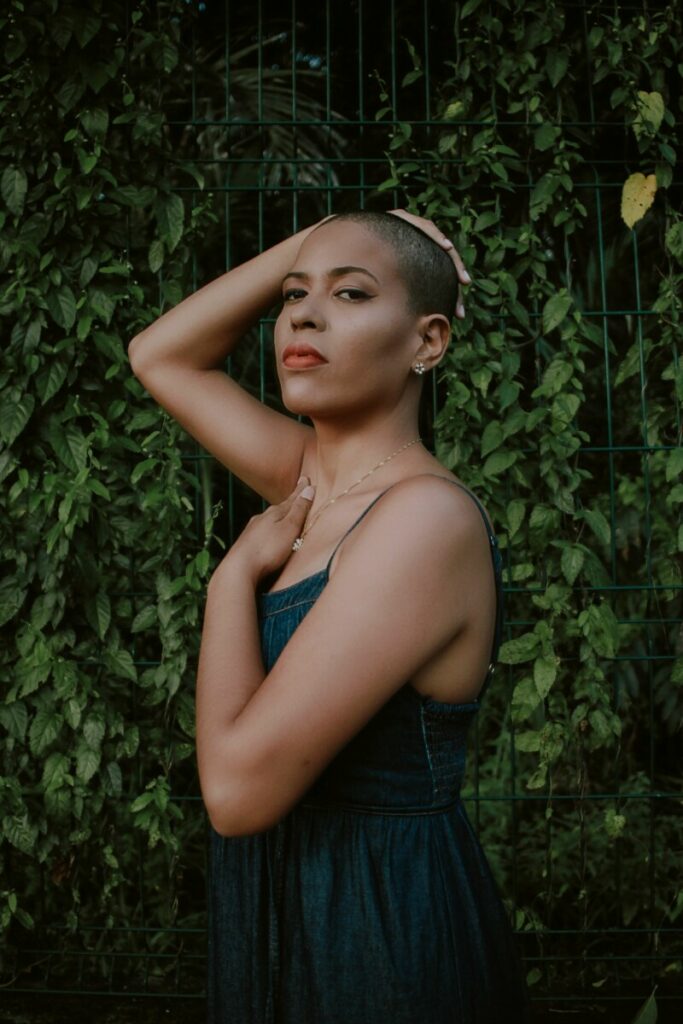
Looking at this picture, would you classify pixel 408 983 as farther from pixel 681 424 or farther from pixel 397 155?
pixel 397 155

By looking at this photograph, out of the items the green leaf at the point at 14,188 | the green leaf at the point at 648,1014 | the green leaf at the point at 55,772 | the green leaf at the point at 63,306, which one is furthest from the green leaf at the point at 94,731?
the green leaf at the point at 648,1014

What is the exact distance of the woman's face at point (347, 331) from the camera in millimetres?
1391

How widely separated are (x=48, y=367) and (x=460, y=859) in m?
2.15

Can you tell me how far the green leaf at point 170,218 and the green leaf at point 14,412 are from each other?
0.63 meters

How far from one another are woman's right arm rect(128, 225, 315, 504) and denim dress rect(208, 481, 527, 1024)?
0.41 meters

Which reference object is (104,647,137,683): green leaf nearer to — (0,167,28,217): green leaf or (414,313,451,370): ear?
(0,167,28,217): green leaf

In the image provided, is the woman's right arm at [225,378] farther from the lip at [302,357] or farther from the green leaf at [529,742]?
the green leaf at [529,742]

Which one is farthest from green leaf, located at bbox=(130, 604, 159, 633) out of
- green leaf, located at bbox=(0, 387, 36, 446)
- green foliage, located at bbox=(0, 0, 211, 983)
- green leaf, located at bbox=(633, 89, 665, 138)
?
green leaf, located at bbox=(633, 89, 665, 138)

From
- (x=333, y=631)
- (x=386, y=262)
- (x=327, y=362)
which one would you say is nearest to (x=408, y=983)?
(x=333, y=631)

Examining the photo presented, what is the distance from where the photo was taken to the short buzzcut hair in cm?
146

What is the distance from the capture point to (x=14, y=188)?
2.95 metres

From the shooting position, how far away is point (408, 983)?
1.24m

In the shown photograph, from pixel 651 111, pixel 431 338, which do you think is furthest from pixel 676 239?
pixel 431 338

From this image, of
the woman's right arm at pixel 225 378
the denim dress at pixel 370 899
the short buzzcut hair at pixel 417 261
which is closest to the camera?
the denim dress at pixel 370 899
